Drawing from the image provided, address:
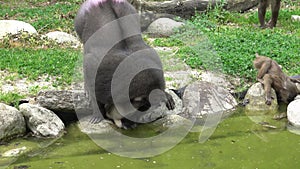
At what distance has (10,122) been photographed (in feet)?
20.6

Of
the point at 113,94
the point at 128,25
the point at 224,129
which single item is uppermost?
the point at 128,25

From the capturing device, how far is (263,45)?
1018cm

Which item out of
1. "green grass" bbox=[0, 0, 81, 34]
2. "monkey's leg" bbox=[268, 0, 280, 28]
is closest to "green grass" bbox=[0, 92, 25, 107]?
"green grass" bbox=[0, 0, 81, 34]

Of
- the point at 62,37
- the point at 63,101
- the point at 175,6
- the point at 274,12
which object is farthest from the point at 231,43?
the point at 63,101

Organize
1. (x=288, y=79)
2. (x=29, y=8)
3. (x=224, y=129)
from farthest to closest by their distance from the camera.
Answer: (x=29, y=8) → (x=288, y=79) → (x=224, y=129)

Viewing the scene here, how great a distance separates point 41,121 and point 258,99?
3.38m

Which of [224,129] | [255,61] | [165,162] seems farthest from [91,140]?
[255,61]

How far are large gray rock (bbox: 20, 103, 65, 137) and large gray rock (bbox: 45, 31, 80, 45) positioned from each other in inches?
181

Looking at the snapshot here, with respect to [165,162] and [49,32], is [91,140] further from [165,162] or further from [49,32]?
[49,32]

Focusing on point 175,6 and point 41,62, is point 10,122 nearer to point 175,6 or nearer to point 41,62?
point 41,62

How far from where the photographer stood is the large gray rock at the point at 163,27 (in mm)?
11641

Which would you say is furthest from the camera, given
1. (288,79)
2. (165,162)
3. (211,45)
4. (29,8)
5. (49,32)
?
(29,8)

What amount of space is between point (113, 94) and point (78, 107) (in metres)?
1.06

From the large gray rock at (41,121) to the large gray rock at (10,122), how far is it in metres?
0.11
